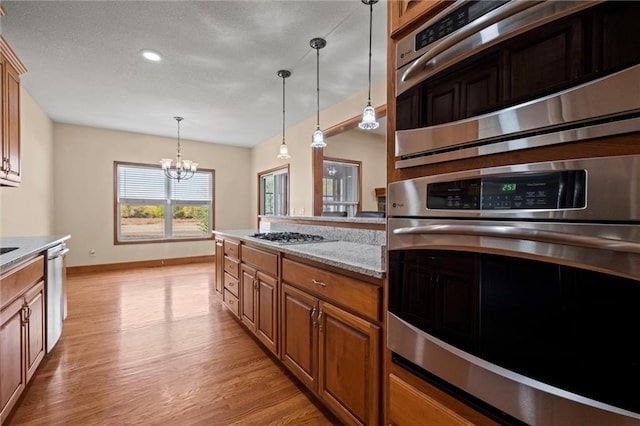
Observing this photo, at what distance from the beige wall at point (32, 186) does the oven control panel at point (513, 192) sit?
4505 mm

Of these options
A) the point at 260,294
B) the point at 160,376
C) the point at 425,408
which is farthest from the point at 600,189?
the point at 160,376

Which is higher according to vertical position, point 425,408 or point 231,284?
point 425,408

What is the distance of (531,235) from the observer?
2.19 ft

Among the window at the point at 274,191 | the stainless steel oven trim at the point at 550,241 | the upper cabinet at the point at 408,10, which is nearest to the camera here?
the stainless steel oven trim at the point at 550,241

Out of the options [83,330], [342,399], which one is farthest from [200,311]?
[342,399]

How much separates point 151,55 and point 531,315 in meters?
3.54

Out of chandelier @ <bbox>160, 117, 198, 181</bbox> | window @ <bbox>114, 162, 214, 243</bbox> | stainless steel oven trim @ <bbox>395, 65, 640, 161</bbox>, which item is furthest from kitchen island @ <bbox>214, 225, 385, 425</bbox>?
window @ <bbox>114, 162, 214, 243</bbox>

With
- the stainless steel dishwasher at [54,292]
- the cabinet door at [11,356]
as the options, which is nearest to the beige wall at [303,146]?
the stainless steel dishwasher at [54,292]

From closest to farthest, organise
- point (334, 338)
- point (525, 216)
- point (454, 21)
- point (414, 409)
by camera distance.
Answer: point (525, 216) < point (454, 21) < point (414, 409) < point (334, 338)

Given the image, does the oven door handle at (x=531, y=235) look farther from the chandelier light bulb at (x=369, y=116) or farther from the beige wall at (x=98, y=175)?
the beige wall at (x=98, y=175)

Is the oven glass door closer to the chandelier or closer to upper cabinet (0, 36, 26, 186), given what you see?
upper cabinet (0, 36, 26, 186)

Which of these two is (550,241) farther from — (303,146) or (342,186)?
(342,186)

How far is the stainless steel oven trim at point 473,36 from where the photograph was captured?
0.65 m

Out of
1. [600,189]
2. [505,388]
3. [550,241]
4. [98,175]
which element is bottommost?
[505,388]
